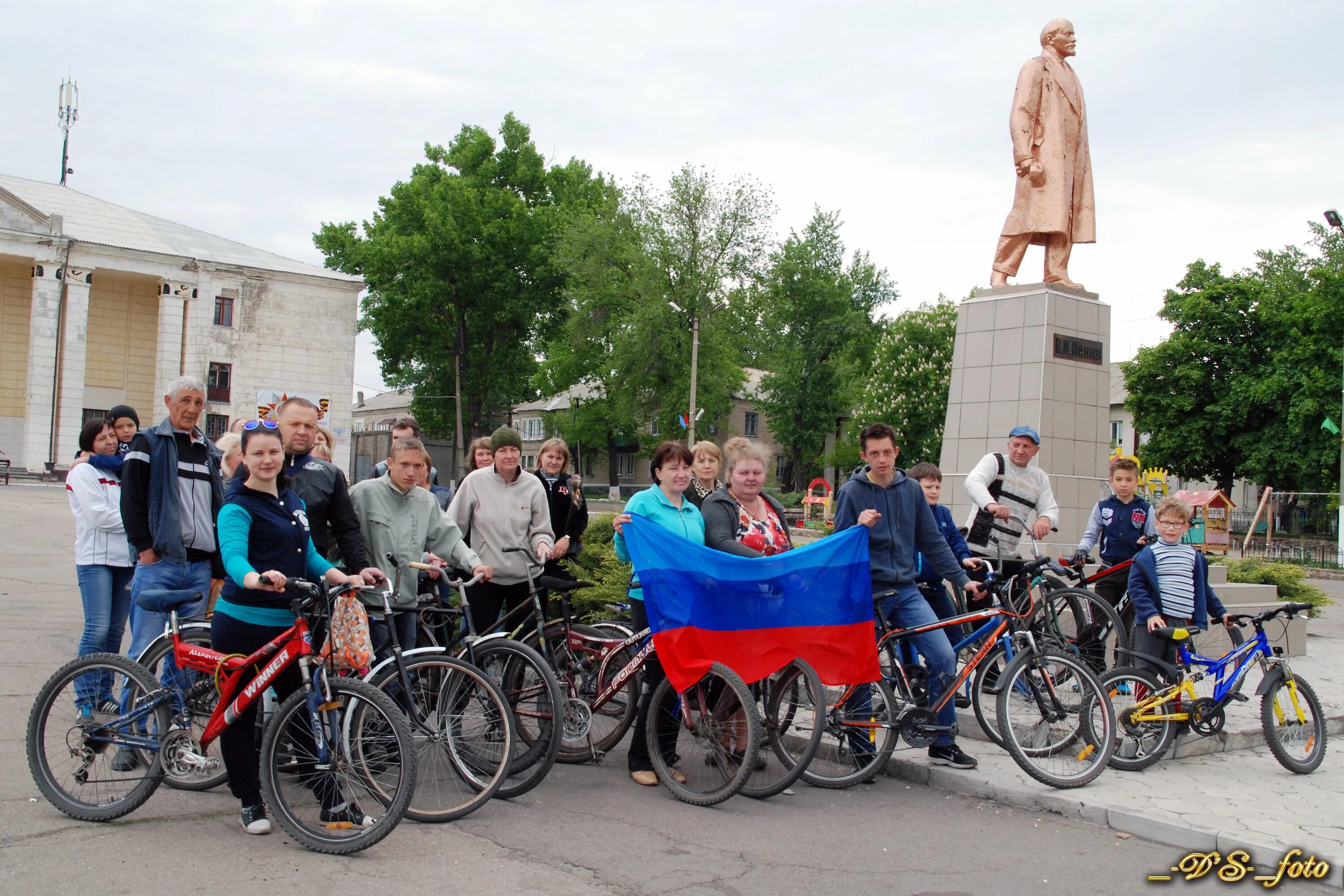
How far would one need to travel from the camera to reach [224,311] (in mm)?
52125

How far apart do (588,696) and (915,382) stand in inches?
1966

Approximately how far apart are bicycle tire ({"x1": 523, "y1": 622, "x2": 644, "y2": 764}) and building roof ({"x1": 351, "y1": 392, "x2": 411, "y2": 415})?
306 ft

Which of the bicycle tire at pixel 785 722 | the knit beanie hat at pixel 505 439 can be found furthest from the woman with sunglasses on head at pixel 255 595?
the bicycle tire at pixel 785 722

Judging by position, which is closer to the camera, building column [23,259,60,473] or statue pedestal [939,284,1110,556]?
statue pedestal [939,284,1110,556]

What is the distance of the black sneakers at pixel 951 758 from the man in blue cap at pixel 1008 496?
6.72ft

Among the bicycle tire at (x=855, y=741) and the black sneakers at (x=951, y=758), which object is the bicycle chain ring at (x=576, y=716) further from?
the black sneakers at (x=951, y=758)

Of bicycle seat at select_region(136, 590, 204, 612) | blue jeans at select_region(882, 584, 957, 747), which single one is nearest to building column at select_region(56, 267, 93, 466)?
bicycle seat at select_region(136, 590, 204, 612)

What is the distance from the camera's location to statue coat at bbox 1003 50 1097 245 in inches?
470

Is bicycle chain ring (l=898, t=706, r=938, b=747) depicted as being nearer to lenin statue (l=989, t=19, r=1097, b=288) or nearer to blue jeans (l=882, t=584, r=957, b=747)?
blue jeans (l=882, t=584, r=957, b=747)

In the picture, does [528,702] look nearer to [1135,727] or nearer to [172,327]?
[1135,727]

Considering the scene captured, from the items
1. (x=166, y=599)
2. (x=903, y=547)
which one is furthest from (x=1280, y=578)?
(x=166, y=599)

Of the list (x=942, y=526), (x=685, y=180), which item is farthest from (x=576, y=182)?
(x=942, y=526)

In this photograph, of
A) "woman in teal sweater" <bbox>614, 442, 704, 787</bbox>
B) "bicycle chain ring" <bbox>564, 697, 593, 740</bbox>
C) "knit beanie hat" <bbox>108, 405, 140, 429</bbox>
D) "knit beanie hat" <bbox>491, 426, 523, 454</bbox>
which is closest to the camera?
"woman in teal sweater" <bbox>614, 442, 704, 787</bbox>

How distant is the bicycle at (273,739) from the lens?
4648mm
